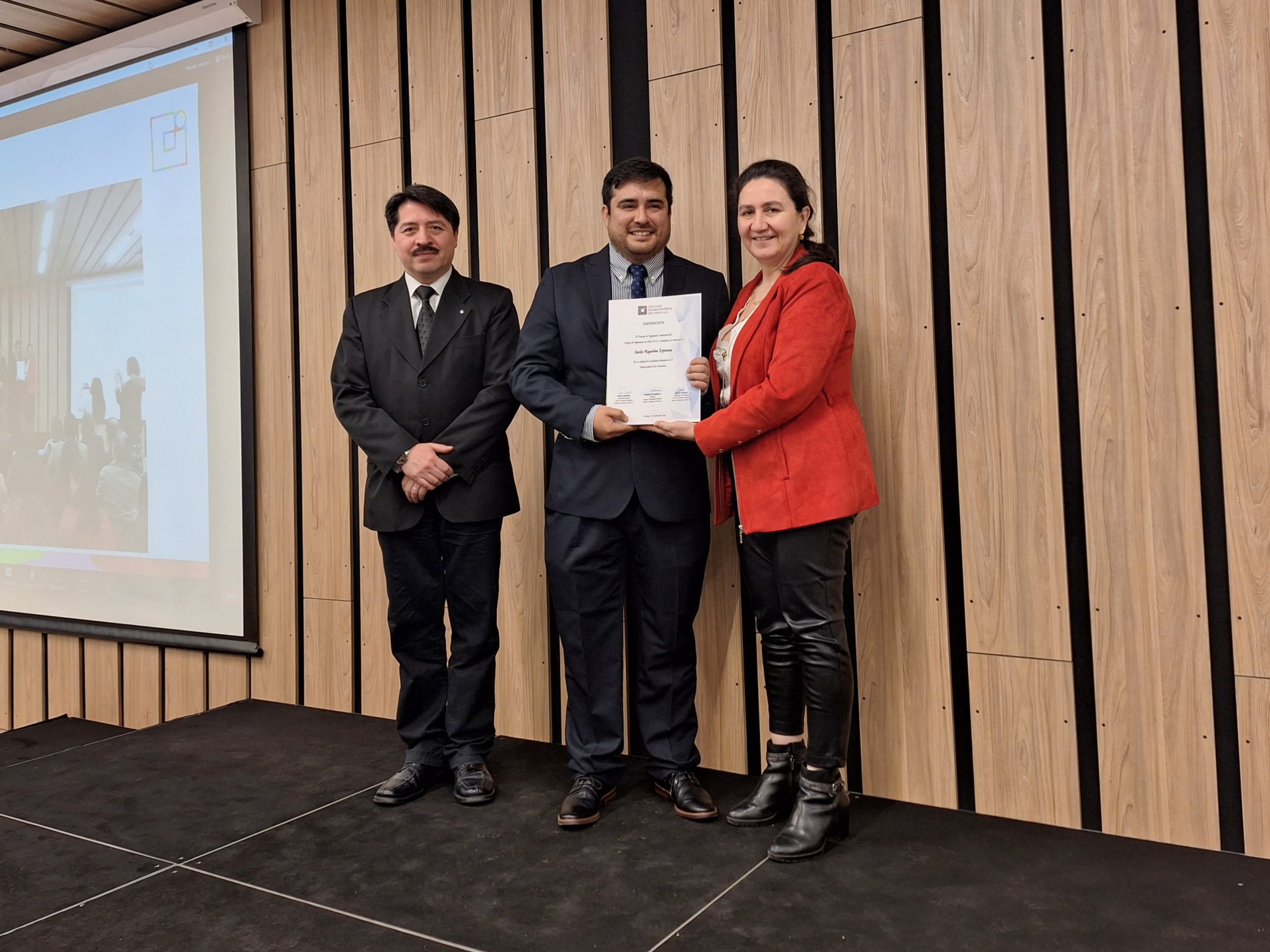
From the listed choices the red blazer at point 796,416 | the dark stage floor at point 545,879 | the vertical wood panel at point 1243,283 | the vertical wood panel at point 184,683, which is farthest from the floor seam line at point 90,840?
the vertical wood panel at point 1243,283

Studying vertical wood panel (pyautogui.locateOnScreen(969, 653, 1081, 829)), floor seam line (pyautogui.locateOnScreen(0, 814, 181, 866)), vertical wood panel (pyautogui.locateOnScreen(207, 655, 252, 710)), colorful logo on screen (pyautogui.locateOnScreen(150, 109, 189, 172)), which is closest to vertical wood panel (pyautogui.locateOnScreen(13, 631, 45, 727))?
vertical wood panel (pyautogui.locateOnScreen(207, 655, 252, 710))

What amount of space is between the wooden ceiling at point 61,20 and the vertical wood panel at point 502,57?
1594mm

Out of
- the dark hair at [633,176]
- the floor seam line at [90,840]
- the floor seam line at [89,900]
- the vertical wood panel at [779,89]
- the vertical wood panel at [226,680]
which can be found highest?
the vertical wood panel at [779,89]

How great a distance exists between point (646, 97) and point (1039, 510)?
5.74 feet

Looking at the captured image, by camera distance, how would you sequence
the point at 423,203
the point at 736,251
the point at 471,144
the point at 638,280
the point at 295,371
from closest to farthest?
the point at 638,280, the point at 423,203, the point at 736,251, the point at 471,144, the point at 295,371

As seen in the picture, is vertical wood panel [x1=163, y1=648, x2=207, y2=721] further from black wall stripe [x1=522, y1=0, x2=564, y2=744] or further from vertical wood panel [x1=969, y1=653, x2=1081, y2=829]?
vertical wood panel [x1=969, y1=653, x2=1081, y2=829]

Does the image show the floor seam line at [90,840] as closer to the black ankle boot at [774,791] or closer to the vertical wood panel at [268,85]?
the black ankle boot at [774,791]

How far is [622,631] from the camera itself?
2.51 meters

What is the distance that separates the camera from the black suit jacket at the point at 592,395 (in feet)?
7.84

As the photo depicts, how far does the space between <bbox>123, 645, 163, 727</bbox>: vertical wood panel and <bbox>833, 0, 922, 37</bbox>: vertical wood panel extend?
12.0ft

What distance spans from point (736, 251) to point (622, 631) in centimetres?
118

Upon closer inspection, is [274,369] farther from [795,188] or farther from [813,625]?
[813,625]

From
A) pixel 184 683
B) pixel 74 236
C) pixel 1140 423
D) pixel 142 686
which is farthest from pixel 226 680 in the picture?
pixel 1140 423

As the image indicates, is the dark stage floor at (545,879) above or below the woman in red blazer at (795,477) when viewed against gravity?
below
